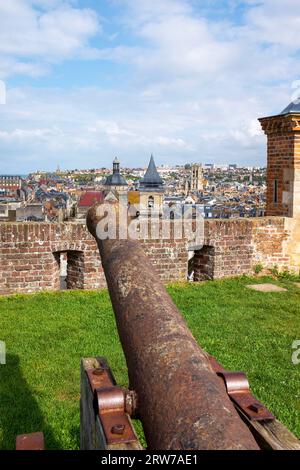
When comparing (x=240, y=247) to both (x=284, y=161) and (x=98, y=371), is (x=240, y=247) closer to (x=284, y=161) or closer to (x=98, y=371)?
Result: (x=284, y=161)

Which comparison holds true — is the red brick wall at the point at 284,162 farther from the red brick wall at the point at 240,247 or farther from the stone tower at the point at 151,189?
the stone tower at the point at 151,189

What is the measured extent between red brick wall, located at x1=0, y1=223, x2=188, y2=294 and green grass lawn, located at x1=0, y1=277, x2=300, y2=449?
36cm

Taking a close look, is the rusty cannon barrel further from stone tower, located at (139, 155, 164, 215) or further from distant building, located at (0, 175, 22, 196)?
distant building, located at (0, 175, 22, 196)

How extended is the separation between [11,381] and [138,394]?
3358mm

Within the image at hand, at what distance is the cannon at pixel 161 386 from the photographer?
159 centimetres

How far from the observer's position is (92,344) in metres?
6.08

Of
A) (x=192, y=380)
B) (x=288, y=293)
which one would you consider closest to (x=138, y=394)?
(x=192, y=380)

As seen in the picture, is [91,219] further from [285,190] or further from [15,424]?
[285,190]

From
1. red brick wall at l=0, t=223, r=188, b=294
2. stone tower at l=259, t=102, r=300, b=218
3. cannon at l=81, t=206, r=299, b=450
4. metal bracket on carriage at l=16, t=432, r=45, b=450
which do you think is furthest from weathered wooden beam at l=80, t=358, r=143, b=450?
stone tower at l=259, t=102, r=300, b=218

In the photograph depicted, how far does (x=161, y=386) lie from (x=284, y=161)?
9563 millimetres

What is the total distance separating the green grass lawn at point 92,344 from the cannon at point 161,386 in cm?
178

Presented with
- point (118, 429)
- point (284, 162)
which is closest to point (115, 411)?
point (118, 429)

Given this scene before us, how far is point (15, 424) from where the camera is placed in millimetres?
4012

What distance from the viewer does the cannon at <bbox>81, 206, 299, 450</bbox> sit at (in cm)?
159
